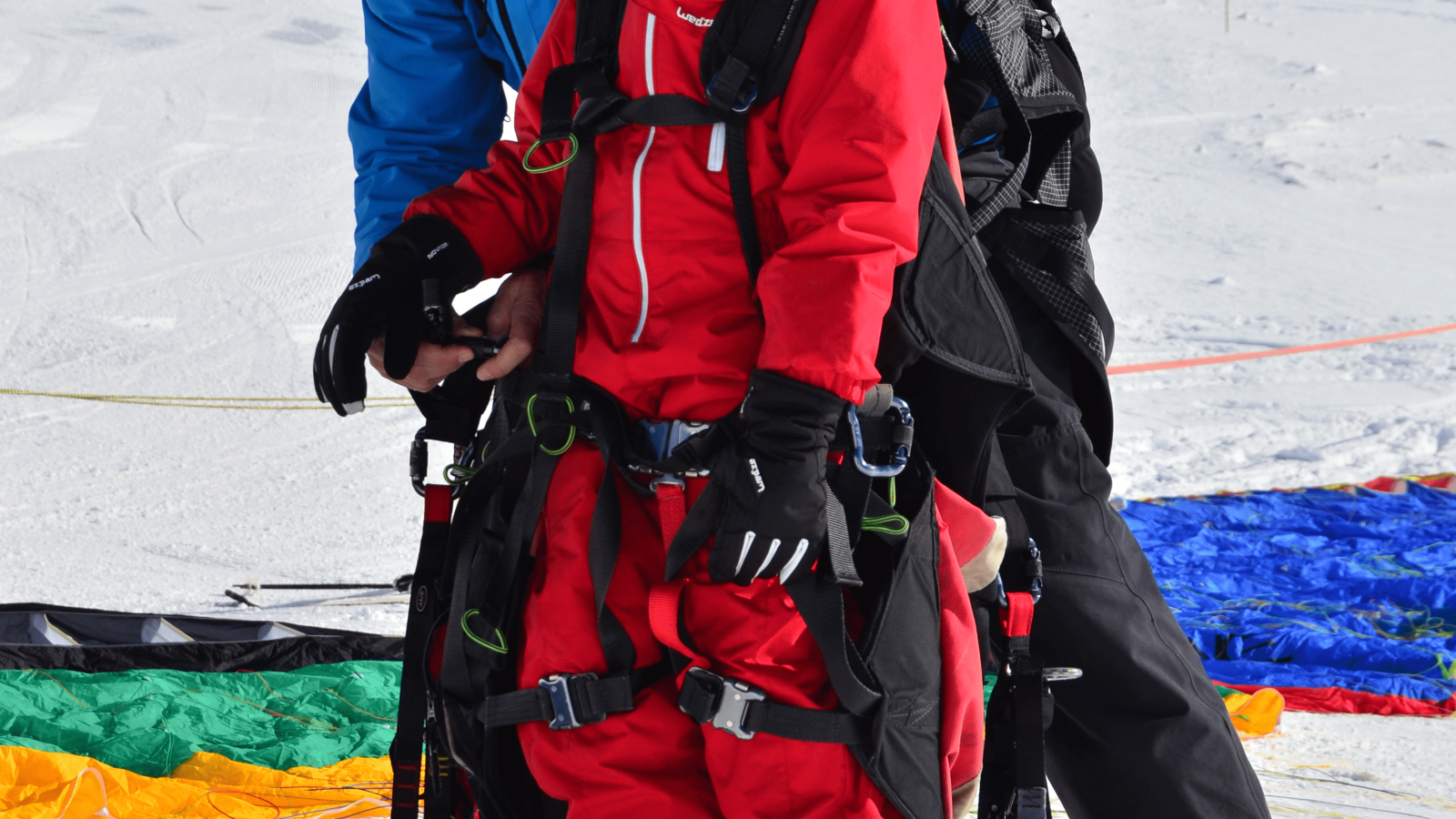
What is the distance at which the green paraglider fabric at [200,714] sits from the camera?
2672 mm

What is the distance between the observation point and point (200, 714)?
2836 millimetres

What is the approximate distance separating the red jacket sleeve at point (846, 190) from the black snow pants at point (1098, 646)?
676 millimetres

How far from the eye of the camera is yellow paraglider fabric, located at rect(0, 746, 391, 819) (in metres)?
2.42

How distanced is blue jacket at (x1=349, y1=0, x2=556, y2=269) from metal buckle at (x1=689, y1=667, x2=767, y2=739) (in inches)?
39.5

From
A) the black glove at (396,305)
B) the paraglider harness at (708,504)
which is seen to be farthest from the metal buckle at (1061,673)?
the black glove at (396,305)

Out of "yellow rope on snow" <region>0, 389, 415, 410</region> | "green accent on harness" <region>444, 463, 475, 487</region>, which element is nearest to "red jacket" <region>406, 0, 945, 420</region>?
"green accent on harness" <region>444, 463, 475, 487</region>

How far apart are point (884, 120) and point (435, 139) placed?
961 millimetres

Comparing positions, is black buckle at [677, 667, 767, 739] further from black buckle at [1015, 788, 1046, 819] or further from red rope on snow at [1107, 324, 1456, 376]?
red rope on snow at [1107, 324, 1456, 376]

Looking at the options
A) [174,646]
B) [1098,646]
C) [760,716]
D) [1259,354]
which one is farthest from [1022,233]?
[1259,354]

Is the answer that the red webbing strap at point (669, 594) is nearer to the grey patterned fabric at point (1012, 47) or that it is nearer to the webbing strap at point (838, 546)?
the webbing strap at point (838, 546)

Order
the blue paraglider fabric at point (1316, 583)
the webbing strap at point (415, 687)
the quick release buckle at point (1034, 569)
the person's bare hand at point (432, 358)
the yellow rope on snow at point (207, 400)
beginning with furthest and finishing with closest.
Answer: the yellow rope on snow at point (207, 400), the blue paraglider fabric at point (1316, 583), the quick release buckle at point (1034, 569), the webbing strap at point (415, 687), the person's bare hand at point (432, 358)

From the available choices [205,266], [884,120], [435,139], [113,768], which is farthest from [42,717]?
[205,266]

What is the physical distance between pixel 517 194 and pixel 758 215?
0.38m

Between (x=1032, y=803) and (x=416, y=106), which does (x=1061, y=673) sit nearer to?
(x=1032, y=803)
